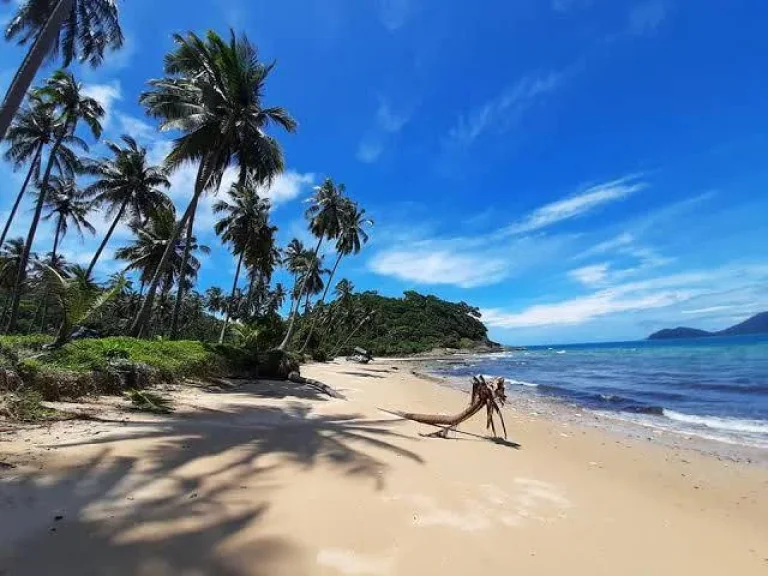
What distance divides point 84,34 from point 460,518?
19.2m

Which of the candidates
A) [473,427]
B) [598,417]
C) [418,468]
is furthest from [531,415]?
[418,468]

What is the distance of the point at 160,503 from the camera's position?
4176mm

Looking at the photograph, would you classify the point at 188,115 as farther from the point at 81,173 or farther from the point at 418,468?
the point at 418,468

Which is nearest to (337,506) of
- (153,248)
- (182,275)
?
(182,275)

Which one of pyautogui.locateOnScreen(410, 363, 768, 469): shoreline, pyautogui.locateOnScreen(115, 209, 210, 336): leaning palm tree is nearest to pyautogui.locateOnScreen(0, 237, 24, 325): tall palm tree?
pyautogui.locateOnScreen(115, 209, 210, 336): leaning palm tree

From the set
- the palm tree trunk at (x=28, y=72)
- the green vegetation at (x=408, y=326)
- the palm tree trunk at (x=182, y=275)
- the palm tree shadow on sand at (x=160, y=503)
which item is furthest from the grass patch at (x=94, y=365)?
the green vegetation at (x=408, y=326)

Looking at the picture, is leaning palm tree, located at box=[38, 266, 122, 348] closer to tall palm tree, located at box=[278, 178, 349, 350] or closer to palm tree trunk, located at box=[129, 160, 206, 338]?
palm tree trunk, located at box=[129, 160, 206, 338]

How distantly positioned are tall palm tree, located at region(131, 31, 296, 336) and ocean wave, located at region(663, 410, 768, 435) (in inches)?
736

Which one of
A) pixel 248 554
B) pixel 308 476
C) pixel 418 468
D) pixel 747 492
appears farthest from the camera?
pixel 747 492

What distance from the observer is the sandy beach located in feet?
11.5

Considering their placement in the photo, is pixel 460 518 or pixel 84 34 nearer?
pixel 460 518

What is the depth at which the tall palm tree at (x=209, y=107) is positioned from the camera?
17859mm

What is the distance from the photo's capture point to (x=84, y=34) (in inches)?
607

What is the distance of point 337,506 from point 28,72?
11.2 meters
